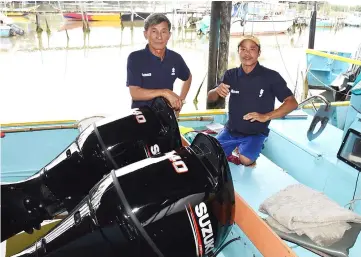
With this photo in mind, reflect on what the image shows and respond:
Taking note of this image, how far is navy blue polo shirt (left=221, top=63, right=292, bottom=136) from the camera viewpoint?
228cm

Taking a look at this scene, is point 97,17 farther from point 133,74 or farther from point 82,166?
point 82,166

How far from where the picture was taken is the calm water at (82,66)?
6.98 m

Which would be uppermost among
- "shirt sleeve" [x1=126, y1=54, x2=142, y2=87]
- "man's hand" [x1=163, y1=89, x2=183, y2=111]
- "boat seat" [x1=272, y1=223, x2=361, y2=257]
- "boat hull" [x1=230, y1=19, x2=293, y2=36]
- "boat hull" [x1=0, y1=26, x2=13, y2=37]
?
"boat hull" [x1=230, y1=19, x2=293, y2=36]

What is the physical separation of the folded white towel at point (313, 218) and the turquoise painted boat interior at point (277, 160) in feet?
1.49

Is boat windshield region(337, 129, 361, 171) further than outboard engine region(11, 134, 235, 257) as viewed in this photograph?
Yes

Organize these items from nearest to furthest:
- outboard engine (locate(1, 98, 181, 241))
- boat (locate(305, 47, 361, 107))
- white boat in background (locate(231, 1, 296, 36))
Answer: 1. outboard engine (locate(1, 98, 181, 241))
2. boat (locate(305, 47, 361, 107))
3. white boat in background (locate(231, 1, 296, 36))

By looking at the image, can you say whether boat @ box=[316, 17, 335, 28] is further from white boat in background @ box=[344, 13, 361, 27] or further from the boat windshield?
the boat windshield

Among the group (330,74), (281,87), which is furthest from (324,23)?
(281,87)

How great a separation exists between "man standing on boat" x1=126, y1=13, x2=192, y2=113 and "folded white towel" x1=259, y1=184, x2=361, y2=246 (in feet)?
3.11

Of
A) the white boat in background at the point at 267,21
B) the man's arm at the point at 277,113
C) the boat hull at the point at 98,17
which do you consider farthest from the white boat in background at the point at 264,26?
the man's arm at the point at 277,113

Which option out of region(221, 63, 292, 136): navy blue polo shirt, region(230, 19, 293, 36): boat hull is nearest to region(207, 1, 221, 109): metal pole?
region(221, 63, 292, 136): navy blue polo shirt

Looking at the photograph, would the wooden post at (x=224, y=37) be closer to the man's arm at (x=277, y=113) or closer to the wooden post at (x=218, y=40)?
the wooden post at (x=218, y=40)

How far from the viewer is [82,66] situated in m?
9.35

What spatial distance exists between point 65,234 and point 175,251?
0.36 meters
